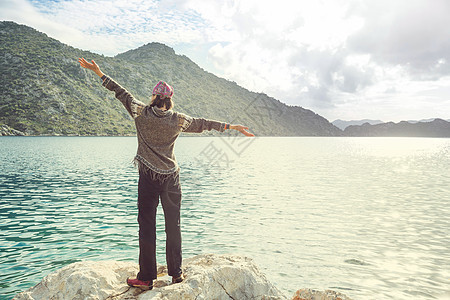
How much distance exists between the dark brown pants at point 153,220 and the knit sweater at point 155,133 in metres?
0.17

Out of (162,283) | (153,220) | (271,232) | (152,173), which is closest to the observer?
(152,173)

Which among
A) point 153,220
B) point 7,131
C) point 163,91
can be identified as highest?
point 163,91

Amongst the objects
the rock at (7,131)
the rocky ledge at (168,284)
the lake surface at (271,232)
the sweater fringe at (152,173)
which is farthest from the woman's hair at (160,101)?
the rock at (7,131)

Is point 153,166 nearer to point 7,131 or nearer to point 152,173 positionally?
point 152,173

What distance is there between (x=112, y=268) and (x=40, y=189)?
19.9 meters

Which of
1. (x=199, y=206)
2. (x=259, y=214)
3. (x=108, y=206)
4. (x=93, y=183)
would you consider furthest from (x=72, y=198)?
(x=259, y=214)

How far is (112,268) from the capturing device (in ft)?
19.7

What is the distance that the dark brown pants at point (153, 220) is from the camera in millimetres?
5309

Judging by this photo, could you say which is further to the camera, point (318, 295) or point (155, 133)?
point (318, 295)

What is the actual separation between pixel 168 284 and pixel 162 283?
5.0 inches

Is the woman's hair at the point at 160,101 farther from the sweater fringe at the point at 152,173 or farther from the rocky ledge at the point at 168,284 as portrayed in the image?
the rocky ledge at the point at 168,284

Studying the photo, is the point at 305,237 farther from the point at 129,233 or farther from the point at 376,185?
the point at 376,185

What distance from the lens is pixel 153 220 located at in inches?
212

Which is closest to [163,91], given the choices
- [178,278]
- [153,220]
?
[153,220]
